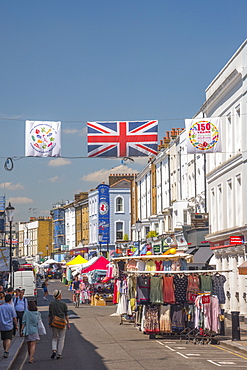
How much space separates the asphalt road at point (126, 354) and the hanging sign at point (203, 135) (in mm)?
7196

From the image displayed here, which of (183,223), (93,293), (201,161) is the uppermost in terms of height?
(201,161)

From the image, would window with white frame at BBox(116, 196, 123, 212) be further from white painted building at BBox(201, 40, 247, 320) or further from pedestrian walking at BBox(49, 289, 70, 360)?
pedestrian walking at BBox(49, 289, 70, 360)

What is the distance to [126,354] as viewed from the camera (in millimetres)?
18672

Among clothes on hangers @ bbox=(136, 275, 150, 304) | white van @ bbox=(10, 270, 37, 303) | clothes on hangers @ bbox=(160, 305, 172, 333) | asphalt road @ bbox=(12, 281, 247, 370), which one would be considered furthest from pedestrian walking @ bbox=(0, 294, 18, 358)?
white van @ bbox=(10, 270, 37, 303)

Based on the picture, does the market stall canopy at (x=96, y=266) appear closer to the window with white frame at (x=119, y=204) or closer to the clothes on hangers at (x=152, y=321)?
the clothes on hangers at (x=152, y=321)

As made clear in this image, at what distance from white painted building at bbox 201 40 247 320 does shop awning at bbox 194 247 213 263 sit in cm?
168

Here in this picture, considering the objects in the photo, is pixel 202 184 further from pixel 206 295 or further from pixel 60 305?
pixel 60 305

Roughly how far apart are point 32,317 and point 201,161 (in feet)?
102

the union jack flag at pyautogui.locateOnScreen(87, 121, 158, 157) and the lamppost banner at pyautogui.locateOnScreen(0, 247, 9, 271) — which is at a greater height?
the union jack flag at pyautogui.locateOnScreen(87, 121, 158, 157)

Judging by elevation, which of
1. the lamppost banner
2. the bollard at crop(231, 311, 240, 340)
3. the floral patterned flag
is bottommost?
the bollard at crop(231, 311, 240, 340)

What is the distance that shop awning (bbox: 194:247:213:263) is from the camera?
39531mm

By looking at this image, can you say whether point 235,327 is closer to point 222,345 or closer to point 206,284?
point 222,345

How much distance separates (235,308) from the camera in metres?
33.0

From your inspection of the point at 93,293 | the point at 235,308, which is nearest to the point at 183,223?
the point at 93,293
